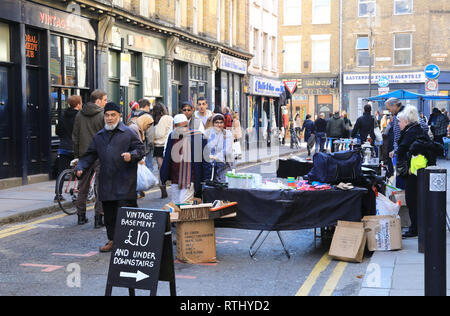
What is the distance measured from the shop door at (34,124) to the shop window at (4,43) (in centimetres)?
86

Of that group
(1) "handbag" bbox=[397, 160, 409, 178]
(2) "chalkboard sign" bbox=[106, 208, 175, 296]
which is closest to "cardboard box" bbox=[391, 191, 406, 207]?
(1) "handbag" bbox=[397, 160, 409, 178]

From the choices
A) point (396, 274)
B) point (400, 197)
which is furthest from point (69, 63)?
point (396, 274)

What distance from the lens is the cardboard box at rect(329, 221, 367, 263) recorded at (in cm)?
741

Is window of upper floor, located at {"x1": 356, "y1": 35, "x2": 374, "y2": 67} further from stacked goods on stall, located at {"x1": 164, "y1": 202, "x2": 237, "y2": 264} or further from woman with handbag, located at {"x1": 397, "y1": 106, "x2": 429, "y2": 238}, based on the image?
stacked goods on stall, located at {"x1": 164, "y1": 202, "x2": 237, "y2": 264}

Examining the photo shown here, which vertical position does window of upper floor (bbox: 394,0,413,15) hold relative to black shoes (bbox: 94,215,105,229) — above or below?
above

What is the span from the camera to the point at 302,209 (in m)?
7.79

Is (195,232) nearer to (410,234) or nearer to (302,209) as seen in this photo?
(302,209)

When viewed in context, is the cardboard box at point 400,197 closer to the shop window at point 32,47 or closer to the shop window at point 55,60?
the shop window at point 32,47

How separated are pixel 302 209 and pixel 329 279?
51.3 inches

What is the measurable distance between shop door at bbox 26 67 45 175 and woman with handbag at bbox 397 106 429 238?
9.73m

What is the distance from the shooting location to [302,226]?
25.5 ft

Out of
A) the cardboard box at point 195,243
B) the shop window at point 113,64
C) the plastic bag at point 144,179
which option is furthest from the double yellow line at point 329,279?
the shop window at point 113,64
